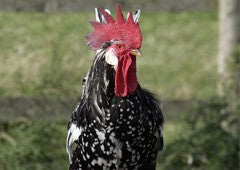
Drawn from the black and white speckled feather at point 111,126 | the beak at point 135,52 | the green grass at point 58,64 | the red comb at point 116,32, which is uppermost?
the green grass at point 58,64

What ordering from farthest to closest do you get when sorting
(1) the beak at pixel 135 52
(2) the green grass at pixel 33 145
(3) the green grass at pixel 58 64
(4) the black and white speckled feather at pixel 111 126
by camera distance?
1. (3) the green grass at pixel 58 64
2. (2) the green grass at pixel 33 145
3. (4) the black and white speckled feather at pixel 111 126
4. (1) the beak at pixel 135 52

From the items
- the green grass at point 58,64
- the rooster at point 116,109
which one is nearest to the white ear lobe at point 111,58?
the rooster at point 116,109

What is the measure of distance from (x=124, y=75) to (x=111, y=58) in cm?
12

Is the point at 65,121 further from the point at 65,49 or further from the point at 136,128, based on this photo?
the point at 136,128

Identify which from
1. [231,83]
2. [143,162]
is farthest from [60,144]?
[143,162]

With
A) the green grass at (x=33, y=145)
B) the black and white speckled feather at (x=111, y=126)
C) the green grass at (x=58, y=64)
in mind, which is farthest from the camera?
the green grass at (x=58, y=64)

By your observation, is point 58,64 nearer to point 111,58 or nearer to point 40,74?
point 40,74

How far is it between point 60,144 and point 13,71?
0.74 meters

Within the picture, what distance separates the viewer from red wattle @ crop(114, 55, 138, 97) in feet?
15.9

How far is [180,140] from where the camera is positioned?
6926 millimetres

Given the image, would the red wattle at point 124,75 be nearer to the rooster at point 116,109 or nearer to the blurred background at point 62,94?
the rooster at point 116,109

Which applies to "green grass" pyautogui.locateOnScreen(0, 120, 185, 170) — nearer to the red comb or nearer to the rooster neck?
the rooster neck

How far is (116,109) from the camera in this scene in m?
4.91

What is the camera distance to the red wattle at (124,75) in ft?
15.9
